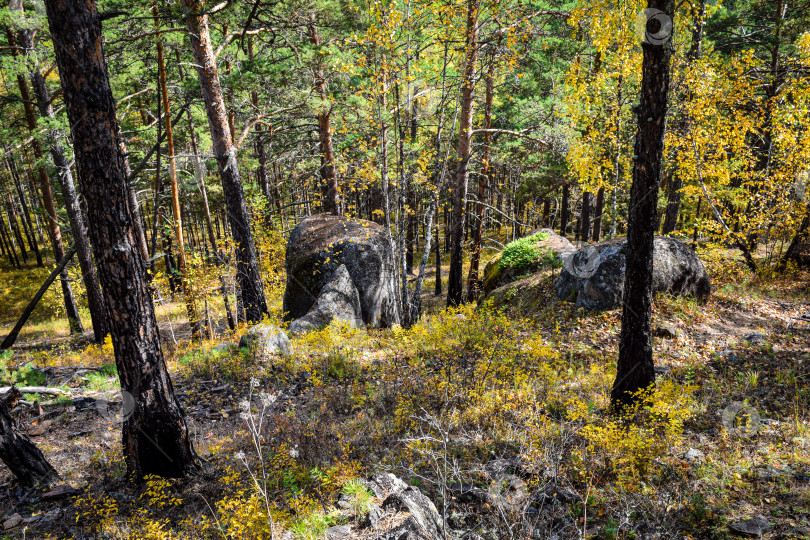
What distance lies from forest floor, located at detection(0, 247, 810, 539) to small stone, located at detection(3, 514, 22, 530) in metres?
0.02

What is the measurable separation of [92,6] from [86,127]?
Answer: 1053 mm

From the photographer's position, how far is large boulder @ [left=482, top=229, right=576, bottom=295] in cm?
1220

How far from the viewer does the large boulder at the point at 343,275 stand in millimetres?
10703

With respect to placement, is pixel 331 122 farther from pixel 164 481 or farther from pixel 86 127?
pixel 164 481

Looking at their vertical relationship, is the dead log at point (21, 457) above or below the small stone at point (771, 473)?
above

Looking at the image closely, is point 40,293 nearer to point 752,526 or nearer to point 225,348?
point 225,348

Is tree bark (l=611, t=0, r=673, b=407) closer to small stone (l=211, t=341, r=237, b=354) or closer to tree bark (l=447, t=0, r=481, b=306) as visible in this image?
tree bark (l=447, t=0, r=481, b=306)

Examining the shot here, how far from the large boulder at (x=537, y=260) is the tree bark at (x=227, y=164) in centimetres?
765

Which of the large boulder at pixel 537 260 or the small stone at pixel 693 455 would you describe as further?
the large boulder at pixel 537 260

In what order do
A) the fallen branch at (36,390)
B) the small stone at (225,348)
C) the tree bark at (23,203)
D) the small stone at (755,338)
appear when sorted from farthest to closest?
the tree bark at (23,203), the small stone at (225,348), the small stone at (755,338), the fallen branch at (36,390)

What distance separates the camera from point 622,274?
8664 mm

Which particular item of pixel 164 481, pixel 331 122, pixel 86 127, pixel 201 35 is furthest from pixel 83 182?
pixel 331 122

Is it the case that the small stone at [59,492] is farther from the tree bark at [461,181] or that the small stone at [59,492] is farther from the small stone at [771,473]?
the tree bark at [461,181]

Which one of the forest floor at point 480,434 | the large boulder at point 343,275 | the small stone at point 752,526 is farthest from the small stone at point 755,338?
the large boulder at point 343,275
